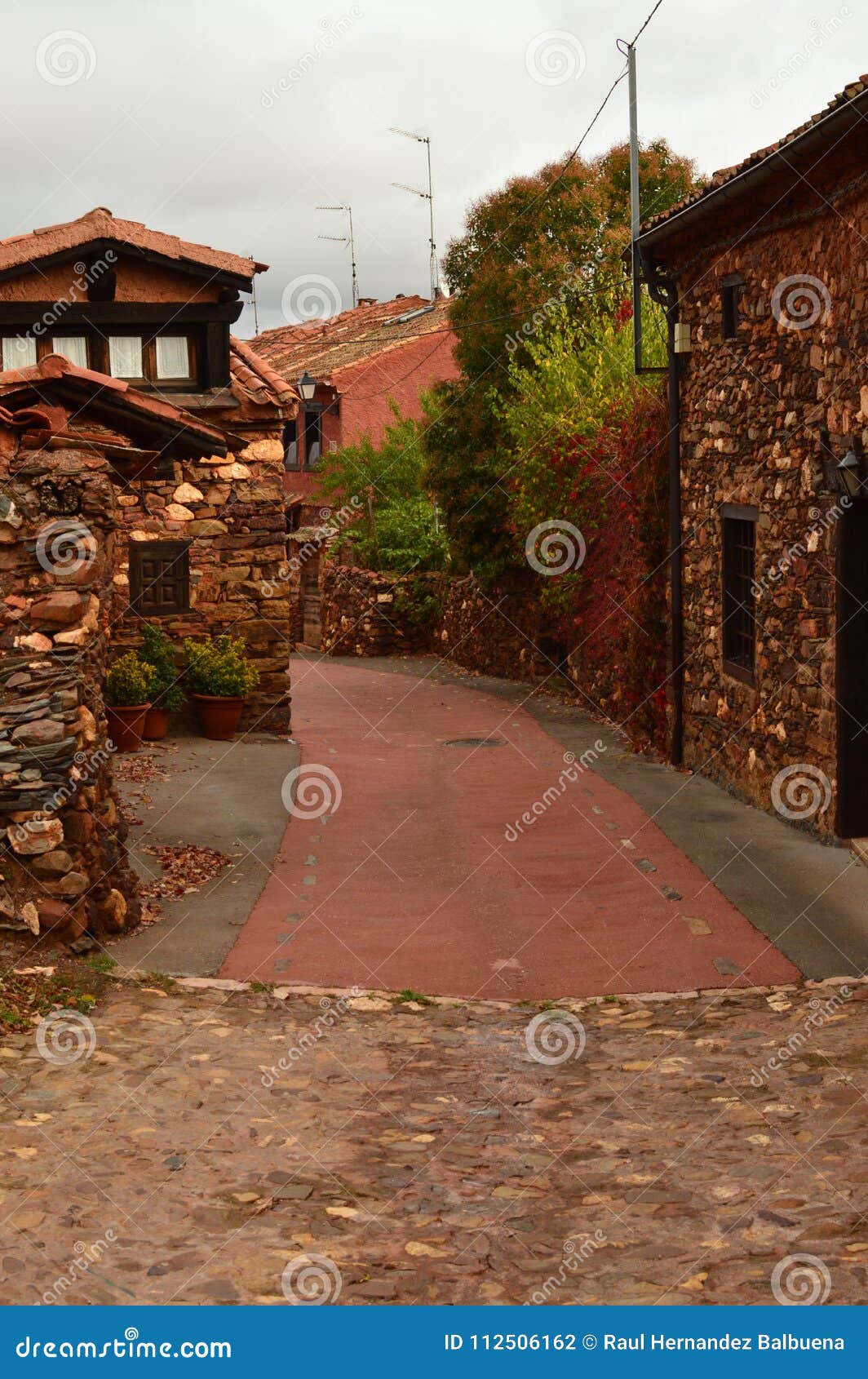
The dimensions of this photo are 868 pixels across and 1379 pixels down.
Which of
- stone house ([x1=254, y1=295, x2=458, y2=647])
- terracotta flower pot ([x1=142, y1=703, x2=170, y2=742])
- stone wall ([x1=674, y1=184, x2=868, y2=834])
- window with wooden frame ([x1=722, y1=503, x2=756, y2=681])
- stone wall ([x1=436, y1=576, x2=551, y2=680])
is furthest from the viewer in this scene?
stone house ([x1=254, y1=295, x2=458, y2=647])

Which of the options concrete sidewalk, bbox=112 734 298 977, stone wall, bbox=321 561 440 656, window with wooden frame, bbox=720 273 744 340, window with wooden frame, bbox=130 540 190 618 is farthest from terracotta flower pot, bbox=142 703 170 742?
stone wall, bbox=321 561 440 656

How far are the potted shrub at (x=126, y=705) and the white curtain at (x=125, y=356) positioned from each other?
3.38 m

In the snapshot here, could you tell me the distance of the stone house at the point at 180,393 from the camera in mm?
15273

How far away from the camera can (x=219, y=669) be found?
1551 centimetres

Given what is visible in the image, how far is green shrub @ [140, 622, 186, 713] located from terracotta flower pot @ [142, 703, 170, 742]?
96 mm

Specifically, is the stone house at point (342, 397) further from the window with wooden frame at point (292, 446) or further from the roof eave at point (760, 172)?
the roof eave at point (760, 172)

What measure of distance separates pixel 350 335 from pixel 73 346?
21106mm

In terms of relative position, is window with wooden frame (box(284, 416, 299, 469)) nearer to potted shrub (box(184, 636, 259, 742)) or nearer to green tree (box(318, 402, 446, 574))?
green tree (box(318, 402, 446, 574))

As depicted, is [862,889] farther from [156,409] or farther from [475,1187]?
[156,409]

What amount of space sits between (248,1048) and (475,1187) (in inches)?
69.5

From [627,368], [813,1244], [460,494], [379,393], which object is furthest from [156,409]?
[379,393]

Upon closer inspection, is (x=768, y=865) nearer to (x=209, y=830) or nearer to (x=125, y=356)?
(x=209, y=830)

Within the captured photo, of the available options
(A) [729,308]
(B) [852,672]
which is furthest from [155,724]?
(B) [852,672]

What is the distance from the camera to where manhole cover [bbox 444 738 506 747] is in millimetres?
16344
